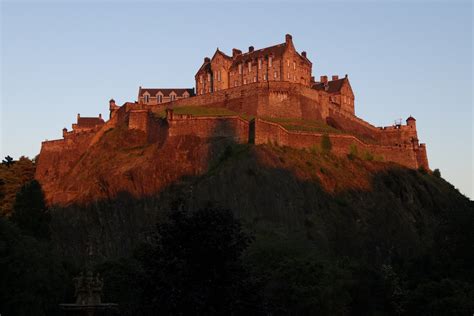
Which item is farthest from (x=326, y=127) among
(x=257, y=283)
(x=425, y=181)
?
(x=257, y=283)

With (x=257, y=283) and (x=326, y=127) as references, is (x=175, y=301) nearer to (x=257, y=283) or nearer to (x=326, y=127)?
(x=257, y=283)

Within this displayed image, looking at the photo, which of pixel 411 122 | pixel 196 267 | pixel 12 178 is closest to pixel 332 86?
pixel 411 122

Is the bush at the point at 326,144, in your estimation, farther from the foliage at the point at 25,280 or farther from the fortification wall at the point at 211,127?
the foliage at the point at 25,280

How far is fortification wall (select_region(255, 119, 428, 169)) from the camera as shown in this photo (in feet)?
315

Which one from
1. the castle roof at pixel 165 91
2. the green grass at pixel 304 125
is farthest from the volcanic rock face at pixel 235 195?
the castle roof at pixel 165 91

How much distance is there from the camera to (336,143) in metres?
104

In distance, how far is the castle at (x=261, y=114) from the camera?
9631 cm

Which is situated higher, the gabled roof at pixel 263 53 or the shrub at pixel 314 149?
the gabled roof at pixel 263 53

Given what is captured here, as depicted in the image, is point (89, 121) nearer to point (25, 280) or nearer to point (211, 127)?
point (211, 127)

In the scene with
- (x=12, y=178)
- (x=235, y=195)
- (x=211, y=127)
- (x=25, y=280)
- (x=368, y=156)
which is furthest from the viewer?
(x=368, y=156)

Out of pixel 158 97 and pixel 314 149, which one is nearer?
pixel 314 149

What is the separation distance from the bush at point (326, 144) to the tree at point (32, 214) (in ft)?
144

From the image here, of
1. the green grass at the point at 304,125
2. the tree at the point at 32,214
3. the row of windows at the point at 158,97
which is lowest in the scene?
the tree at the point at 32,214

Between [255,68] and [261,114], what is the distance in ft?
50.1
